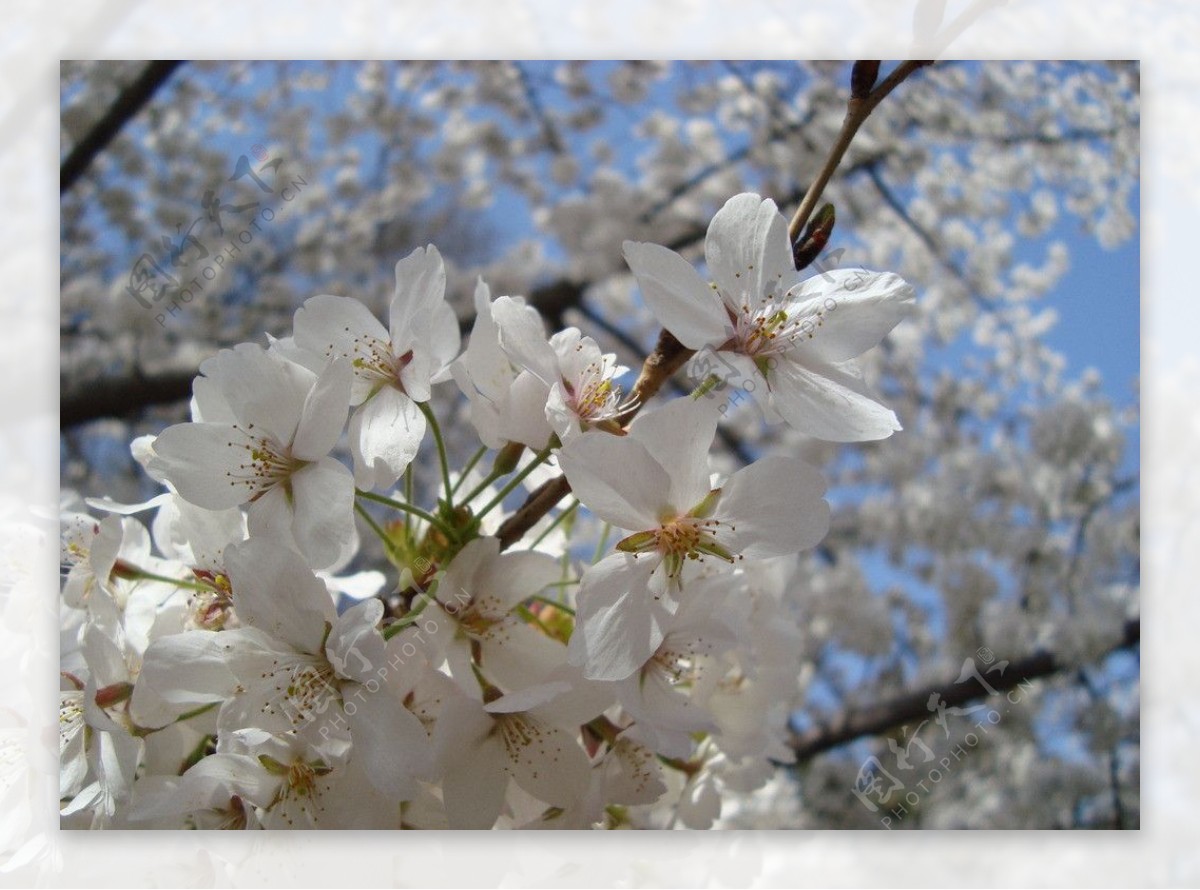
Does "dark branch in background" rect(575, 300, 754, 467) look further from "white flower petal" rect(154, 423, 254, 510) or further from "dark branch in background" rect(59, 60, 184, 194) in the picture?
"white flower petal" rect(154, 423, 254, 510)

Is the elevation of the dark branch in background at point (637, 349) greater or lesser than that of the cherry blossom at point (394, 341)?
greater

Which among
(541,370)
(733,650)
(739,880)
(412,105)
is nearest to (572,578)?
(733,650)

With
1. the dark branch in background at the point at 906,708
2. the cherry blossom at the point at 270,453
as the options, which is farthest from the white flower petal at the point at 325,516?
the dark branch in background at the point at 906,708

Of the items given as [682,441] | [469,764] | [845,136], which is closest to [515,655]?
[469,764]

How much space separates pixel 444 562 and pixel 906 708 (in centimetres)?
201

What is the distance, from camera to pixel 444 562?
0.79 meters

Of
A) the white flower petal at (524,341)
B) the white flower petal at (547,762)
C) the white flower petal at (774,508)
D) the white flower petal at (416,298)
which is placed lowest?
the white flower petal at (547,762)

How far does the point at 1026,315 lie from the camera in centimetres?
242

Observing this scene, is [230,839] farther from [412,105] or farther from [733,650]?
[412,105]

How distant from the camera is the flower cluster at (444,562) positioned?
704 millimetres

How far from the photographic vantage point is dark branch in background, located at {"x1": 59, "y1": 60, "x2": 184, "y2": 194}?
2.01 meters

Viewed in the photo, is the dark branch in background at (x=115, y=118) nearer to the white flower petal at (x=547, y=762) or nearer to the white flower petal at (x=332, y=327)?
the white flower petal at (x=332, y=327)

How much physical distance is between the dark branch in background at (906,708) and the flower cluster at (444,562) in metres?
1.76

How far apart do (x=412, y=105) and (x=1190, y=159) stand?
1603 millimetres
